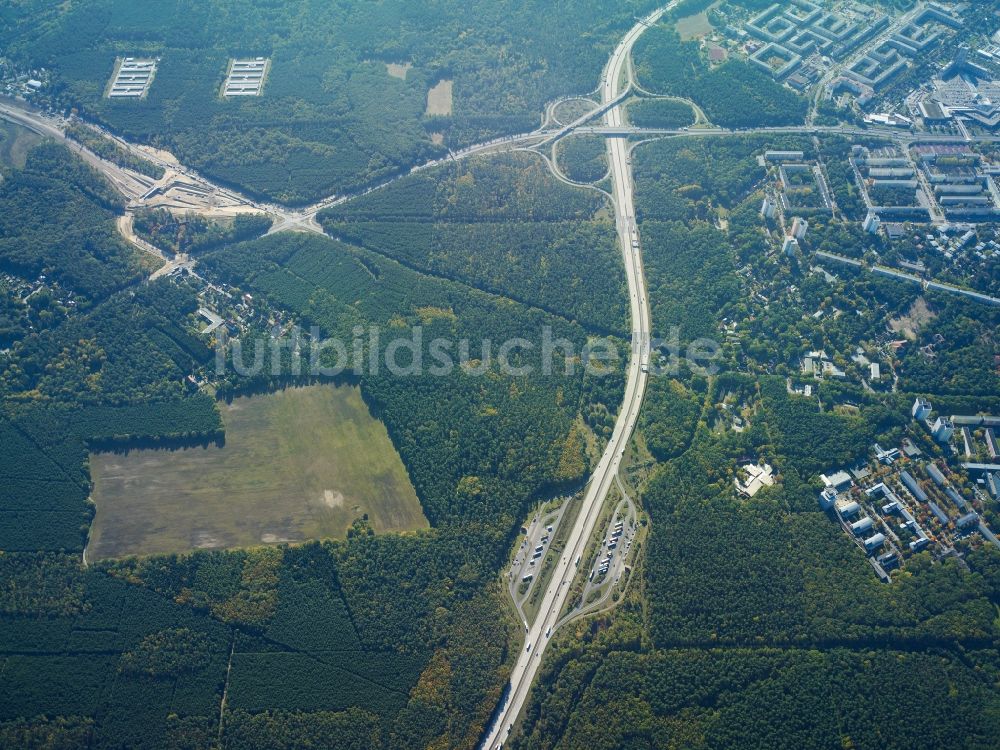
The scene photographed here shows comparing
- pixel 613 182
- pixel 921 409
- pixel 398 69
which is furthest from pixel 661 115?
pixel 921 409

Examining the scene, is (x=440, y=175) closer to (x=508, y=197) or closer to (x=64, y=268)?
(x=508, y=197)

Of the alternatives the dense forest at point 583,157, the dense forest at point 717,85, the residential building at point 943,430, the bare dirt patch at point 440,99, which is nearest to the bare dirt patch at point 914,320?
the residential building at point 943,430

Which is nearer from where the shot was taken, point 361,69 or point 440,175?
point 440,175

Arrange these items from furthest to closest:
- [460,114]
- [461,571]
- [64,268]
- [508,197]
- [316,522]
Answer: [460,114]
[508,197]
[64,268]
[316,522]
[461,571]

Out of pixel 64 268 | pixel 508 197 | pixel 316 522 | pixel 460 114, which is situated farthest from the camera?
pixel 460 114

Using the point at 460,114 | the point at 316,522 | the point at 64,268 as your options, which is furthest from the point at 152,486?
the point at 460,114

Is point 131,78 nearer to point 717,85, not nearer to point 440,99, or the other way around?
point 440,99

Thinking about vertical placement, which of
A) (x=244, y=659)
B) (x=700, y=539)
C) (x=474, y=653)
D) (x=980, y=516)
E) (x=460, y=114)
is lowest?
(x=244, y=659)
